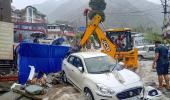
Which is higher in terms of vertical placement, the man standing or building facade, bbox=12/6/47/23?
building facade, bbox=12/6/47/23

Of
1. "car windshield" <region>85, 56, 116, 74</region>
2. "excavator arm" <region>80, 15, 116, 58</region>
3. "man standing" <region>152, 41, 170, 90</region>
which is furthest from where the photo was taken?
"excavator arm" <region>80, 15, 116, 58</region>

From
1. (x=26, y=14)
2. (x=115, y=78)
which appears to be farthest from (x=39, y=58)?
(x=26, y=14)

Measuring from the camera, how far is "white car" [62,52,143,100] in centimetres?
1123

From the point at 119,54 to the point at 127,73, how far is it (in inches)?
353

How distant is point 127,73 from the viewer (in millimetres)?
12703

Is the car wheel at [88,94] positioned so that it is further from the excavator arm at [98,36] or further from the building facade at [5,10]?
Result: the building facade at [5,10]

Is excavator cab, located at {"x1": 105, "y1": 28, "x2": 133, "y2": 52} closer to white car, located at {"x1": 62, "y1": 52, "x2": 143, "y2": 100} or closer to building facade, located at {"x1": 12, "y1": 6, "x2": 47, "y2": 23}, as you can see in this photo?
white car, located at {"x1": 62, "y1": 52, "x2": 143, "y2": 100}

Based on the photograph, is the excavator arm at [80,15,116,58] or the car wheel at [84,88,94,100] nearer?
the car wheel at [84,88,94,100]

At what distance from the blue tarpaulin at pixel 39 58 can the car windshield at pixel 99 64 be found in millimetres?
4180

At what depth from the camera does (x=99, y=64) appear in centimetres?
1330

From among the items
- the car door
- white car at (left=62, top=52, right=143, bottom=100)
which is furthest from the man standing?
the car door

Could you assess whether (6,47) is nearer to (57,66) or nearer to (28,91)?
(57,66)

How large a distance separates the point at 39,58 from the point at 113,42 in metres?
5.78

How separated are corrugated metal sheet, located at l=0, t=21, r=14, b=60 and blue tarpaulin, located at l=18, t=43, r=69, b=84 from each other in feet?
13.4
